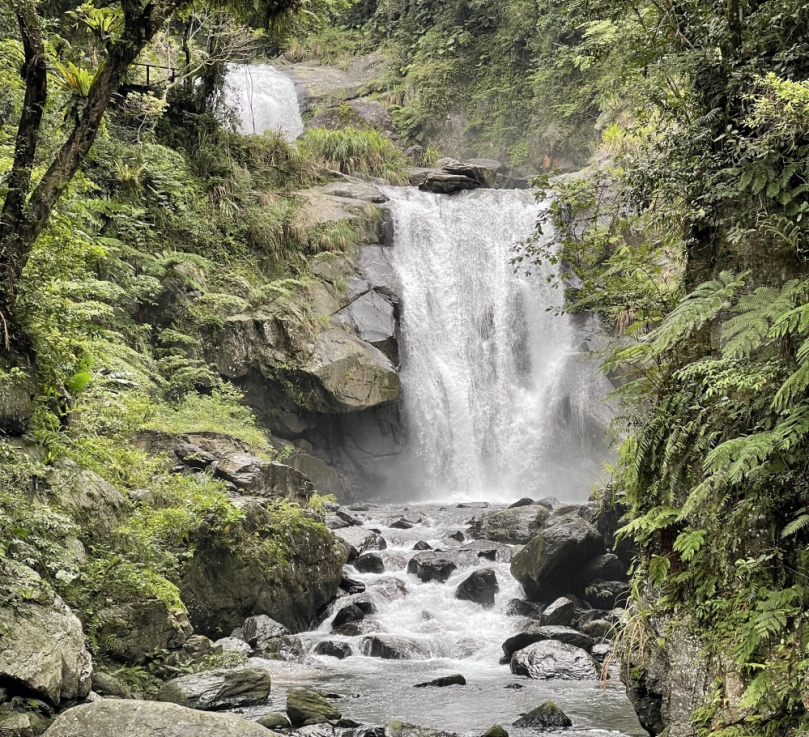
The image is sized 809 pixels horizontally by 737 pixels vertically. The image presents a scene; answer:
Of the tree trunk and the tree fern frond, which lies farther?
the tree trunk

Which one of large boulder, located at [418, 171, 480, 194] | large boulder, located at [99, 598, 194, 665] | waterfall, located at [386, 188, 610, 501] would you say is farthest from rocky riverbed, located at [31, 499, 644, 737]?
large boulder, located at [418, 171, 480, 194]

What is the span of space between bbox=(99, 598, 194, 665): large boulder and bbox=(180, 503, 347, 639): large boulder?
1490mm

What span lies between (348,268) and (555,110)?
13.4 meters

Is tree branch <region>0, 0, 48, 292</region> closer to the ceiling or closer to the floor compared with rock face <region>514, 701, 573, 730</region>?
closer to the ceiling

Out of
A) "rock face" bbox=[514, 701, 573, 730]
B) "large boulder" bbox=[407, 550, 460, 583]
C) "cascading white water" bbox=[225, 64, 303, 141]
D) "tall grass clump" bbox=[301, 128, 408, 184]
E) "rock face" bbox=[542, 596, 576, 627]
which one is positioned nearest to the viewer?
"rock face" bbox=[514, 701, 573, 730]

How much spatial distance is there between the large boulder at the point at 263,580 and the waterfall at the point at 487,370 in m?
8.95

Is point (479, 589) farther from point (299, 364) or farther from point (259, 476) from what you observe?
point (299, 364)

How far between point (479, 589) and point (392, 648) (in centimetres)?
213

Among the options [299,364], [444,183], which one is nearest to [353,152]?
[444,183]

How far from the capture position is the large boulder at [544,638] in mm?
10117

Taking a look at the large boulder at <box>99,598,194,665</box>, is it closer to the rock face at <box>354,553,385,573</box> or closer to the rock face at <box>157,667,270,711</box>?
the rock face at <box>157,667,270,711</box>

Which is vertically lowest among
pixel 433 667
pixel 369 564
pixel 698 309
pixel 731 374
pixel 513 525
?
pixel 433 667

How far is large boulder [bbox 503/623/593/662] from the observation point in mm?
10117

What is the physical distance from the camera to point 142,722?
4.90m
